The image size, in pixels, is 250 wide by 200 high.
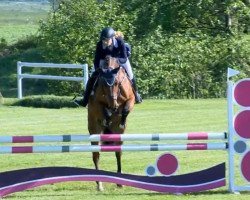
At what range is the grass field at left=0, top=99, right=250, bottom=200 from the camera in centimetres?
1209

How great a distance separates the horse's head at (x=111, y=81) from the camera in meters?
12.6

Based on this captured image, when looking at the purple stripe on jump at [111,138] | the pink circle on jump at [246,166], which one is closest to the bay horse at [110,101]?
Answer: the purple stripe on jump at [111,138]

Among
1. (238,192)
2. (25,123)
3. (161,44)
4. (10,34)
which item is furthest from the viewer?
(10,34)

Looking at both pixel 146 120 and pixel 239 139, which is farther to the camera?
pixel 146 120

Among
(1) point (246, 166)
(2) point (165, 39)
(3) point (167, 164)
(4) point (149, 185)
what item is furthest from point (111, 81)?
(2) point (165, 39)

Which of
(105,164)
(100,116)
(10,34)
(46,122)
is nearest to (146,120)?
(46,122)

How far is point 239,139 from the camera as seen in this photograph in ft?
39.5

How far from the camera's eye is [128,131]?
65.3 feet

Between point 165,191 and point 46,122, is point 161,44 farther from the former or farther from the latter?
point 165,191

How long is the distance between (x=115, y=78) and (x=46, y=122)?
9.62 metres

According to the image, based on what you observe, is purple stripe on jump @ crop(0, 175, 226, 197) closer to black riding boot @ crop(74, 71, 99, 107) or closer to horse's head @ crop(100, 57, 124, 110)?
horse's head @ crop(100, 57, 124, 110)

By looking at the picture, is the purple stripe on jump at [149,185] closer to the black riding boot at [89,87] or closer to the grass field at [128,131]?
the grass field at [128,131]

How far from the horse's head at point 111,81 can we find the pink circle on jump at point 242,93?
5.53ft

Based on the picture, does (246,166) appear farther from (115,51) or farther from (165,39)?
(165,39)
